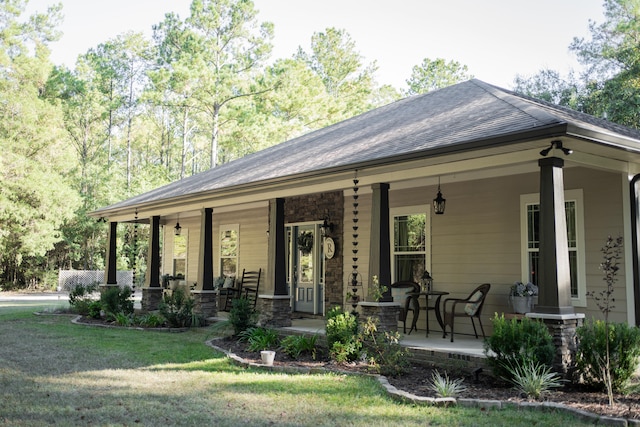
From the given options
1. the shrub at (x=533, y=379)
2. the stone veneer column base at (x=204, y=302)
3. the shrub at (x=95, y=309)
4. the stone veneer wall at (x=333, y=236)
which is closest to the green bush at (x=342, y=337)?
the shrub at (x=533, y=379)

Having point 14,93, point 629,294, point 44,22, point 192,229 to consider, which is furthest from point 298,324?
point 44,22

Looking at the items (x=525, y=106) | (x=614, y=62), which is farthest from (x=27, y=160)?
(x=614, y=62)

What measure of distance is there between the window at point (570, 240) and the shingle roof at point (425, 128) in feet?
3.80

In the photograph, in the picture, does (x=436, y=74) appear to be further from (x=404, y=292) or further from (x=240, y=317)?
(x=240, y=317)

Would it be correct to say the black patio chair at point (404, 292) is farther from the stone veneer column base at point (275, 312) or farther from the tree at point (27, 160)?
the tree at point (27, 160)

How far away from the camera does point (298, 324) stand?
34.9ft

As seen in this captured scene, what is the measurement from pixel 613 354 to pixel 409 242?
194 inches

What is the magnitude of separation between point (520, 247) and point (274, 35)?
23518 mm

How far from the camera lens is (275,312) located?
1020 cm

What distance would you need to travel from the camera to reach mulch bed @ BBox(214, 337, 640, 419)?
515cm

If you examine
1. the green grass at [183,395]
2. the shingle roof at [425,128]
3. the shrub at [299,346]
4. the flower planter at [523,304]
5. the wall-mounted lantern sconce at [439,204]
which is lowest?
the green grass at [183,395]

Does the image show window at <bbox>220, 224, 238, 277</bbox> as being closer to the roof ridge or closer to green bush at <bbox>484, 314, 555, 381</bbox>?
the roof ridge

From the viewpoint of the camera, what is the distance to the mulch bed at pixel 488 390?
203 inches

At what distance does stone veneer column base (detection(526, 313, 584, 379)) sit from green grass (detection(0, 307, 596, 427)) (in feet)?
3.65
